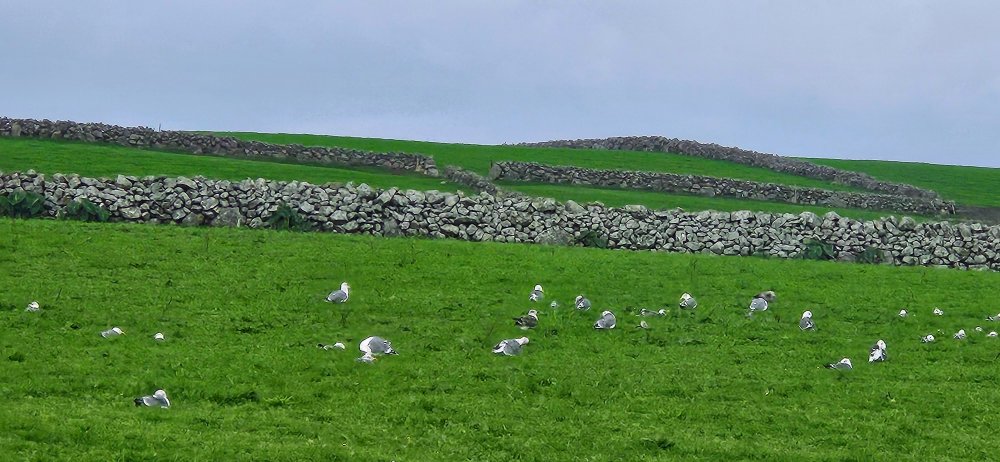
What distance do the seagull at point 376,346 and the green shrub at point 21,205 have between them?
50.5 feet

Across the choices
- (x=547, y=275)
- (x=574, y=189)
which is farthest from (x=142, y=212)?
(x=574, y=189)

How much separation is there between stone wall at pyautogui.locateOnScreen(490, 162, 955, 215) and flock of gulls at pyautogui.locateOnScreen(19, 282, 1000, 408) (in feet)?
94.8

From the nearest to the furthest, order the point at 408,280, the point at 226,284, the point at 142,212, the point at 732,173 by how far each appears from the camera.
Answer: the point at 226,284 → the point at 408,280 → the point at 142,212 → the point at 732,173

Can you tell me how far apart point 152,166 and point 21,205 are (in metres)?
12.8

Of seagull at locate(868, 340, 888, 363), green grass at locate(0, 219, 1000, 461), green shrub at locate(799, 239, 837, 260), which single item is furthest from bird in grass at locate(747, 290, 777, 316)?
green shrub at locate(799, 239, 837, 260)

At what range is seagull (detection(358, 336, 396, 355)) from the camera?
50.3 ft

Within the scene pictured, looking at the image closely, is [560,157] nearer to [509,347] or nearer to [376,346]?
[509,347]

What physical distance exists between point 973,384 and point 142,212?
69.5 feet

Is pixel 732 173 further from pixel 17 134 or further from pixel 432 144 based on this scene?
pixel 17 134

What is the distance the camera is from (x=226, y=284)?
20.0 meters

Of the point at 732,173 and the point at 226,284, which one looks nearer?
the point at 226,284

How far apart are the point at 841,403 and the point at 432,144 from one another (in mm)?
48349

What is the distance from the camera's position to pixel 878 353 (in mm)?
16422

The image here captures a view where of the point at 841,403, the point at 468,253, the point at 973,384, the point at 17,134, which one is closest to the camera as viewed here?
the point at 841,403
